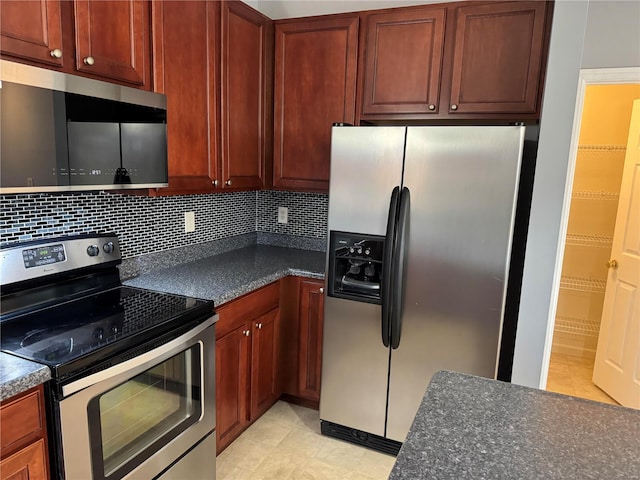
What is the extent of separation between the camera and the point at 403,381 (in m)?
2.19

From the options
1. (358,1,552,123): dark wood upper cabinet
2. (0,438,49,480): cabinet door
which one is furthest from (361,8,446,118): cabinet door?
(0,438,49,480): cabinet door

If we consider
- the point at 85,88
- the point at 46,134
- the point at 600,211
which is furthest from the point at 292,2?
the point at 600,211

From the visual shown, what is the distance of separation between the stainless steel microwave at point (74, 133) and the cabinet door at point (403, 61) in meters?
1.18

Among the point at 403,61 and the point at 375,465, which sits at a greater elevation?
the point at 403,61

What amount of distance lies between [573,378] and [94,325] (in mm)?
3235

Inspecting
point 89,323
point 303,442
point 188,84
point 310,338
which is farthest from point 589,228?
point 89,323

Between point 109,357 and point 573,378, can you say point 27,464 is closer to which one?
point 109,357

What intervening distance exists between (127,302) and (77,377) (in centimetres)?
54

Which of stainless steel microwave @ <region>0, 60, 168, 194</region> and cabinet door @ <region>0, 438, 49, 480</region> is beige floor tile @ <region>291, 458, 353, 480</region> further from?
stainless steel microwave @ <region>0, 60, 168, 194</region>

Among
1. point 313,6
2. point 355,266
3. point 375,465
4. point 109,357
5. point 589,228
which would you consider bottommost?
point 375,465

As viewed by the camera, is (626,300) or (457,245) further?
(626,300)

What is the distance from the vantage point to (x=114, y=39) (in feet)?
5.30

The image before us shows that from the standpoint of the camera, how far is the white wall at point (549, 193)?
6.43 ft

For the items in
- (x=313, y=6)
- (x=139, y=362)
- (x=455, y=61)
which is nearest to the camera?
(x=139, y=362)
